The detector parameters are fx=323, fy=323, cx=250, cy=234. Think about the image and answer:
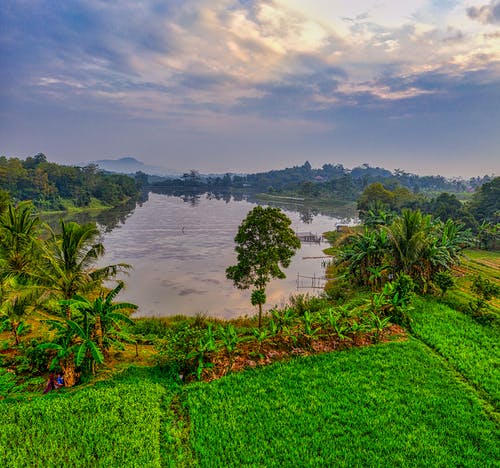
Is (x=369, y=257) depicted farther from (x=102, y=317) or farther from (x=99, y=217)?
(x=99, y=217)

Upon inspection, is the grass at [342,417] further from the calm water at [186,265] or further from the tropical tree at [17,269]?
the calm water at [186,265]

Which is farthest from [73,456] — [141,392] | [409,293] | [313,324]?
[409,293]

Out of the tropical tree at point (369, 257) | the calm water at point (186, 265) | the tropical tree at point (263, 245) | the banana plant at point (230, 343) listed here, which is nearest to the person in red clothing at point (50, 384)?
the banana plant at point (230, 343)

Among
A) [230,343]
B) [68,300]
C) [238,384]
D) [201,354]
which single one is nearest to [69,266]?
[68,300]

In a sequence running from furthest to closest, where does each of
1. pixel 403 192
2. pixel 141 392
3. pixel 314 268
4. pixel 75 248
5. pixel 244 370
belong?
pixel 403 192 → pixel 314 268 → pixel 75 248 → pixel 244 370 → pixel 141 392

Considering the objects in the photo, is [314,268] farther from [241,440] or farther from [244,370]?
Result: [241,440]
